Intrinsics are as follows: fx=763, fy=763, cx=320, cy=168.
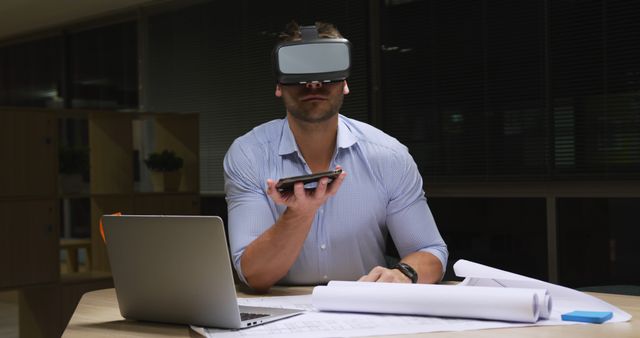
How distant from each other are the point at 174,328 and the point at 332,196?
84 cm

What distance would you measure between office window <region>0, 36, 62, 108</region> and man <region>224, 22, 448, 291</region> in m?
5.79

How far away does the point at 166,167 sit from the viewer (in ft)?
18.0

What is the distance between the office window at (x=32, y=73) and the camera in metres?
7.64

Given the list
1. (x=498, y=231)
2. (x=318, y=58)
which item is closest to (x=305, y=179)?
(x=318, y=58)

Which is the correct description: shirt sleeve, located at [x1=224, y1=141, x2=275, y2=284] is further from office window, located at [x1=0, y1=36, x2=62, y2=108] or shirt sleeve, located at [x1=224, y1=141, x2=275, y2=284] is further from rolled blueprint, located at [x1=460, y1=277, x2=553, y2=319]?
office window, located at [x1=0, y1=36, x2=62, y2=108]

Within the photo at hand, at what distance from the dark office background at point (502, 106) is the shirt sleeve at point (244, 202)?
2.68 meters

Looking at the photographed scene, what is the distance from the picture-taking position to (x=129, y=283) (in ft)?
5.12

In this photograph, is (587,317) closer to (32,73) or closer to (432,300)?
(432,300)

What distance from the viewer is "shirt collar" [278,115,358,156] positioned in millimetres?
2383

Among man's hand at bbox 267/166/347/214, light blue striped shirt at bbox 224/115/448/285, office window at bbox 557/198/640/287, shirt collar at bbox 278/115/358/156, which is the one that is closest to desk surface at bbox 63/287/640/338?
man's hand at bbox 267/166/347/214

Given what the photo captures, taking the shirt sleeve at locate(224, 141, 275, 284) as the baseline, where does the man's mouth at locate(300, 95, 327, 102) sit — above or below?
above

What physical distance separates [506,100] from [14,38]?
18.2 feet

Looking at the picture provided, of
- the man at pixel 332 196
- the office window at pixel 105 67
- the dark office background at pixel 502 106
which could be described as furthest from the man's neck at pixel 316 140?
the office window at pixel 105 67

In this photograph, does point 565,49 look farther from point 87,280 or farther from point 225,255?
point 225,255
